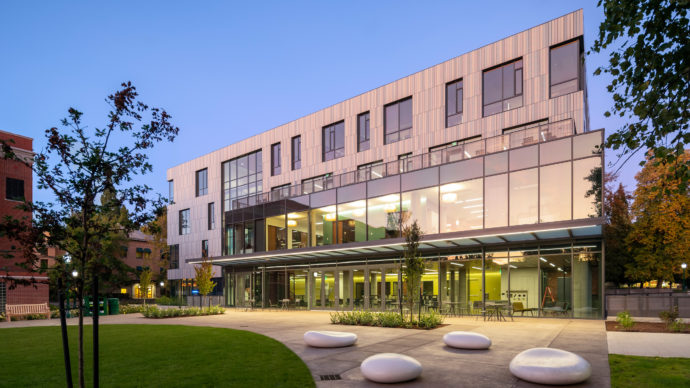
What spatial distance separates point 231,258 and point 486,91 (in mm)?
21042

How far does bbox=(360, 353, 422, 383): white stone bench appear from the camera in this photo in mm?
7828

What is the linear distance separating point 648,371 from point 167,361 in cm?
1017

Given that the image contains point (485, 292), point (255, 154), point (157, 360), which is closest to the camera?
point (157, 360)

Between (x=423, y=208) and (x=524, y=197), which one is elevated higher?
(x=524, y=197)

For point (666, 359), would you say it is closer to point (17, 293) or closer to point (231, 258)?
point (231, 258)

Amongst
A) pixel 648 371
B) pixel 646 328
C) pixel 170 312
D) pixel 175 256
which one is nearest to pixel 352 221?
pixel 170 312

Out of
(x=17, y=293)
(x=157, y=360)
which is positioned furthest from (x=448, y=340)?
(x=17, y=293)

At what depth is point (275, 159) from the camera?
3744 cm

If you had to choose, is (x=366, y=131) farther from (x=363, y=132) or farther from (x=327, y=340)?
(x=327, y=340)

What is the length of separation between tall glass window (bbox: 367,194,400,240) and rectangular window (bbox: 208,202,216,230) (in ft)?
73.0

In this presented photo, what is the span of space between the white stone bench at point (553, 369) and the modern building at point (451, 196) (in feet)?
35.8

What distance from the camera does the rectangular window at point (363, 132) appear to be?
3072 centimetres

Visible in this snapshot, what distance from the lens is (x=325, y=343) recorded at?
1165 centimetres

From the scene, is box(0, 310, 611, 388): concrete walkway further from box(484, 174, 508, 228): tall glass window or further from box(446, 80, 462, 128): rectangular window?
box(446, 80, 462, 128): rectangular window
